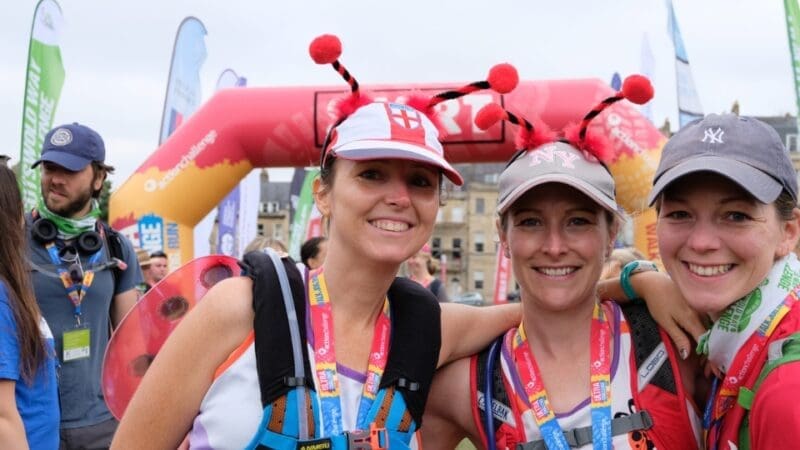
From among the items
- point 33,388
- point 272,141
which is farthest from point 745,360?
point 272,141

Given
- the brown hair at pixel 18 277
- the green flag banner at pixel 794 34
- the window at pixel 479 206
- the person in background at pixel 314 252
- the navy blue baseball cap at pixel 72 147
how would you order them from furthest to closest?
the window at pixel 479 206
the green flag banner at pixel 794 34
the person in background at pixel 314 252
the navy blue baseball cap at pixel 72 147
the brown hair at pixel 18 277

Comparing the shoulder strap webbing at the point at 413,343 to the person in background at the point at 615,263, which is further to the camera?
the person in background at the point at 615,263

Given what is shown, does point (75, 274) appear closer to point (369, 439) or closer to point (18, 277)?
point (18, 277)

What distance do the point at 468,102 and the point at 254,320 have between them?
19.1 feet

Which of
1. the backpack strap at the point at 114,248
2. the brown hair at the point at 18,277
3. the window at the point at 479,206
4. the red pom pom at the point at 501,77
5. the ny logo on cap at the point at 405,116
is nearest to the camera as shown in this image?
the ny logo on cap at the point at 405,116

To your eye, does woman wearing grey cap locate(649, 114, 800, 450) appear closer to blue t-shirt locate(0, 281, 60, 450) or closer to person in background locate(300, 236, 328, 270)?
blue t-shirt locate(0, 281, 60, 450)

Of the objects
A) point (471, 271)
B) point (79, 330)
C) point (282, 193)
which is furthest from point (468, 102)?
point (282, 193)

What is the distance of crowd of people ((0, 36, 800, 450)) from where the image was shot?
74.5 inches

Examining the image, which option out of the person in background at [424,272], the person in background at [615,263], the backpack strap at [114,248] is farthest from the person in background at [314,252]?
the person in background at [615,263]

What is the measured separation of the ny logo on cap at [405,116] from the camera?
2098 mm

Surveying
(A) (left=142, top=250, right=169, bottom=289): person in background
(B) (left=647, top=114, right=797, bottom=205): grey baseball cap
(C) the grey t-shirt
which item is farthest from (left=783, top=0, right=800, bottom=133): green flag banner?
(C) the grey t-shirt

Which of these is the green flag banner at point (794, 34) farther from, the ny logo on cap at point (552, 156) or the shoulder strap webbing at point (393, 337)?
the shoulder strap webbing at point (393, 337)

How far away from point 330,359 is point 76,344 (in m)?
2.40

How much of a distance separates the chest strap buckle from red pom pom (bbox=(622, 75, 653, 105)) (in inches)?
48.2
